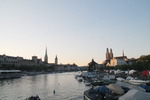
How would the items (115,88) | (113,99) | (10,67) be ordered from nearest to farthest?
(113,99)
(115,88)
(10,67)

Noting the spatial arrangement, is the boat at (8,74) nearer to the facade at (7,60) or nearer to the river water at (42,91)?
the facade at (7,60)

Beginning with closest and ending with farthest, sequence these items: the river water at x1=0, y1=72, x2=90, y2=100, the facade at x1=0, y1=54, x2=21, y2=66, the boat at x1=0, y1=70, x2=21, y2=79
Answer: the river water at x1=0, y1=72, x2=90, y2=100, the boat at x1=0, y1=70, x2=21, y2=79, the facade at x1=0, y1=54, x2=21, y2=66

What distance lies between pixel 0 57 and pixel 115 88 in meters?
148

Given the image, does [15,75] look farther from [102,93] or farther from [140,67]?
[102,93]

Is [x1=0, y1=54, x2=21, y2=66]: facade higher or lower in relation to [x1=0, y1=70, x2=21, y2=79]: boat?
higher

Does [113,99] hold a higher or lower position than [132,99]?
lower

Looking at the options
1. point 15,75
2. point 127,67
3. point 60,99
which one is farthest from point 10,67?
point 60,99

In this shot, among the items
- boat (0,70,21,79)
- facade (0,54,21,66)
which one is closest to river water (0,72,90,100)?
boat (0,70,21,79)

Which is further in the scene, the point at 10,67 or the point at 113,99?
the point at 10,67

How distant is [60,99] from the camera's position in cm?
3622

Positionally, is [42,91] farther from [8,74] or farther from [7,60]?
[7,60]

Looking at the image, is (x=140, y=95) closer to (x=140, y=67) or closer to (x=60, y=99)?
(x=60, y=99)

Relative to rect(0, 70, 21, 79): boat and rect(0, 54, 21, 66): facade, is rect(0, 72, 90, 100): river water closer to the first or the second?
rect(0, 70, 21, 79): boat

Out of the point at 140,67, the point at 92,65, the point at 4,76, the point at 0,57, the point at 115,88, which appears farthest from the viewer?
the point at 92,65
